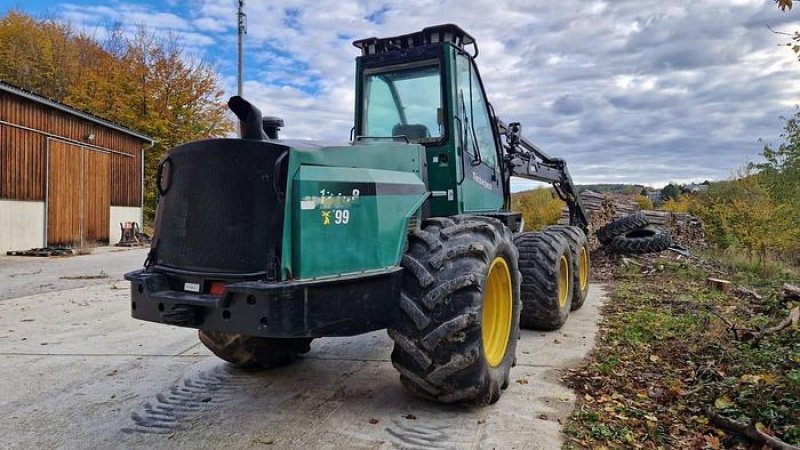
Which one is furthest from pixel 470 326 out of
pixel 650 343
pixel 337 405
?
pixel 650 343

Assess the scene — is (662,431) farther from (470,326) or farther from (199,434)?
(199,434)

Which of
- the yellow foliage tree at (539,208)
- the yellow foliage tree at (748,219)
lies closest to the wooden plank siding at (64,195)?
the yellow foliage tree at (539,208)

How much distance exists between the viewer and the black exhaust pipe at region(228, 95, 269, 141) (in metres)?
3.30

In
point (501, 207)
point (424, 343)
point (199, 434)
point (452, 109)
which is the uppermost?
point (452, 109)

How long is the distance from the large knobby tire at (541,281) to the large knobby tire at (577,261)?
32.0 inches

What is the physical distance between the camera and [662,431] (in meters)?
3.54

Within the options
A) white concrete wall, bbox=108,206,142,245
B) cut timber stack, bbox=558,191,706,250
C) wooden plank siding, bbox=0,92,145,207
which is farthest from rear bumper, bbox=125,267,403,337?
white concrete wall, bbox=108,206,142,245

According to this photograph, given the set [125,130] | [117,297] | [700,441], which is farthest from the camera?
[125,130]

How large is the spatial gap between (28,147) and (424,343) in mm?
17093

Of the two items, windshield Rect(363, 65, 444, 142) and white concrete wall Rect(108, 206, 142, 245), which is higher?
windshield Rect(363, 65, 444, 142)

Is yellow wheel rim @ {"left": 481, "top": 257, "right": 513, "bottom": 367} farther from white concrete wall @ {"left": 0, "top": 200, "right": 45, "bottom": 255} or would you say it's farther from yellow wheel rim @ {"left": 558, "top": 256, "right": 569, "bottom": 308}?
white concrete wall @ {"left": 0, "top": 200, "right": 45, "bottom": 255}

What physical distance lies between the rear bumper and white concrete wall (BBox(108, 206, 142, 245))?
18912 millimetres

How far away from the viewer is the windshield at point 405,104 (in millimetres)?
4914

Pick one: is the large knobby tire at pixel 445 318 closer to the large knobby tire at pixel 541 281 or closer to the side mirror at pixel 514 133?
the large knobby tire at pixel 541 281
